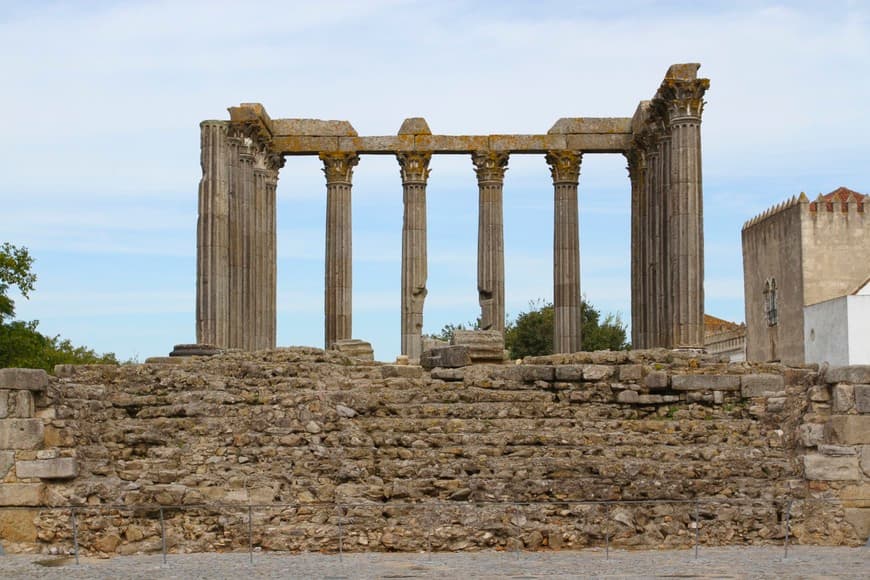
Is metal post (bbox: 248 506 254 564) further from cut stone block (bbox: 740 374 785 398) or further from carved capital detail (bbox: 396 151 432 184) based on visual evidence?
carved capital detail (bbox: 396 151 432 184)

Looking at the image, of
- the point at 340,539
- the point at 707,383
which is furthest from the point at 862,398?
the point at 340,539

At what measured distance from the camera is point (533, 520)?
16.6m

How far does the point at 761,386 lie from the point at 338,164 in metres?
17.1

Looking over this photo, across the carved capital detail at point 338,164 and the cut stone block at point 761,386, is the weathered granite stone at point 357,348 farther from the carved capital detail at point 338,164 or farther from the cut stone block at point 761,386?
the cut stone block at point 761,386

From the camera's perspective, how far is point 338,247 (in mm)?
34594

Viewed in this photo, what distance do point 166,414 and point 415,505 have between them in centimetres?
492

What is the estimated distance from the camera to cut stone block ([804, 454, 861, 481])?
59.3 feet

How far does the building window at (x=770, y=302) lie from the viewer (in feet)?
178

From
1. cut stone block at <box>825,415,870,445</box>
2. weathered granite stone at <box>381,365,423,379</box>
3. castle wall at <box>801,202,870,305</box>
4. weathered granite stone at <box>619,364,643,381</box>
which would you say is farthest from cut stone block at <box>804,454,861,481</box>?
castle wall at <box>801,202,870,305</box>

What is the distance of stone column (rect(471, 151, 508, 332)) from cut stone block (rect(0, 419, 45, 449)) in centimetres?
1725

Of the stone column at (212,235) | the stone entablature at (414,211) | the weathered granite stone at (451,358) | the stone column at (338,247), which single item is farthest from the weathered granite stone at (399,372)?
the stone column at (338,247)

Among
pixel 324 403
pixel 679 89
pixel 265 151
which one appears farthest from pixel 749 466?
pixel 265 151

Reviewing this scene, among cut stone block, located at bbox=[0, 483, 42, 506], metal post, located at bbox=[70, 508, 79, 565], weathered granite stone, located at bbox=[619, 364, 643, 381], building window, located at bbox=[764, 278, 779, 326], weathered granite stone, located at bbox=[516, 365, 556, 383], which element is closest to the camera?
metal post, located at bbox=[70, 508, 79, 565]

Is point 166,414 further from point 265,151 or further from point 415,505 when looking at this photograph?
point 265,151
